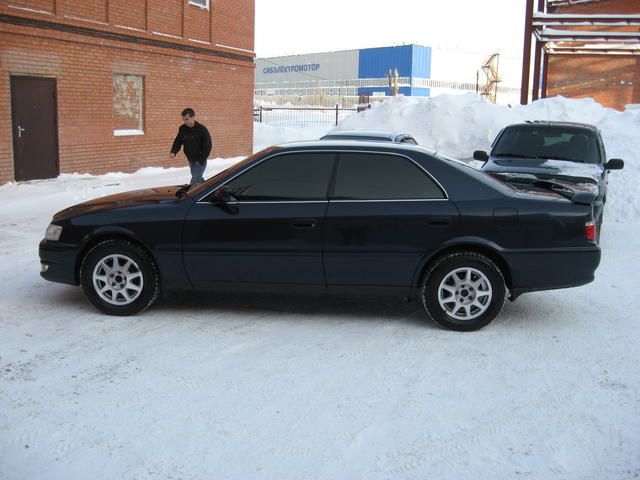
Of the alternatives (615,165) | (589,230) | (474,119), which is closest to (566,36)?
(474,119)

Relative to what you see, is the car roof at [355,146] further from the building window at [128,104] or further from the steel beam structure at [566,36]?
the steel beam structure at [566,36]

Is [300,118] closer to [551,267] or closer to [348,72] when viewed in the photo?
[551,267]

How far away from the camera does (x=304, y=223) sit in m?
5.86

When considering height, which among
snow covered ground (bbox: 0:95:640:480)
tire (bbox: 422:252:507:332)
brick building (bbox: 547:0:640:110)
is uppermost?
brick building (bbox: 547:0:640:110)

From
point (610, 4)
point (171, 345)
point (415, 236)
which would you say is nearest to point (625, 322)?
point (415, 236)

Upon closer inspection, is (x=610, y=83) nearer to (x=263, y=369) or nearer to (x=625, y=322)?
(x=625, y=322)

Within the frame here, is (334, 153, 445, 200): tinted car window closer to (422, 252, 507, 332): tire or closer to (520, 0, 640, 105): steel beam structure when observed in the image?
(422, 252, 507, 332): tire

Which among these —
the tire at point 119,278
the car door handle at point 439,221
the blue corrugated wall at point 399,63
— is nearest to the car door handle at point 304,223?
the car door handle at point 439,221

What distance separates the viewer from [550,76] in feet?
86.5

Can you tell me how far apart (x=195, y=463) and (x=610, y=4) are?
81.4 ft

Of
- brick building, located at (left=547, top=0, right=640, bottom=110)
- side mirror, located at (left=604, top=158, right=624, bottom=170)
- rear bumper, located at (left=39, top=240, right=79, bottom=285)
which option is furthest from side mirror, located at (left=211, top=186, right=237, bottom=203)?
brick building, located at (left=547, top=0, right=640, bottom=110)

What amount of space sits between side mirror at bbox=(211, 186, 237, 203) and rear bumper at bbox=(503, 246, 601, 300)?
90.2 inches

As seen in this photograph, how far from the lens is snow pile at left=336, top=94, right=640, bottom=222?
51.3 feet

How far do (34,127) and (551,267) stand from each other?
12092mm
